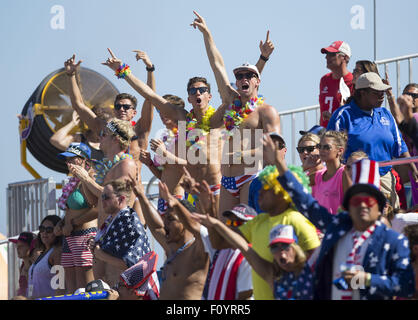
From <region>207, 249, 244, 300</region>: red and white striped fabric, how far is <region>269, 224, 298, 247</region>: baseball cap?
0.56 m

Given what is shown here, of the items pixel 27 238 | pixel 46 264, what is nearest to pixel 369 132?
pixel 46 264

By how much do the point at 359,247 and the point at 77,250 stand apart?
12.8 ft

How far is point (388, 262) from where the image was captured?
176 inches

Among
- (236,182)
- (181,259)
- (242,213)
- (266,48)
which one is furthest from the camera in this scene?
(266,48)

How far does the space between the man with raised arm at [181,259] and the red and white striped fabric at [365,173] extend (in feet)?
4.15

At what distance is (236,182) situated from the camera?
6852 mm

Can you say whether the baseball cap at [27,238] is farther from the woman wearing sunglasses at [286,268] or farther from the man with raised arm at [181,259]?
the woman wearing sunglasses at [286,268]

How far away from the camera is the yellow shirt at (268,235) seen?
497 centimetres

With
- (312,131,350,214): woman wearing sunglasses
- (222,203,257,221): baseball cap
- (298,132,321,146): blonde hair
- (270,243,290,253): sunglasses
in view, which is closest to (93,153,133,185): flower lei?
(298,132,321,146): blonde hair

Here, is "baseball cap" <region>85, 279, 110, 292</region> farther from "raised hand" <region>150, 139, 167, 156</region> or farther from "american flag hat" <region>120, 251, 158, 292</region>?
"raised hand" <region>150, 139, 167, 156</region>

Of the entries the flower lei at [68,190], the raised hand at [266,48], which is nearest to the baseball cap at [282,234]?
the raised hand at [266,48]

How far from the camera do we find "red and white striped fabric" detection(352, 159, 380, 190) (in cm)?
476

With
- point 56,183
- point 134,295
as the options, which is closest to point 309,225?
point 134,295

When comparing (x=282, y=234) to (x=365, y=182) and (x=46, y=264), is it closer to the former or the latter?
(x=365, y=182)
